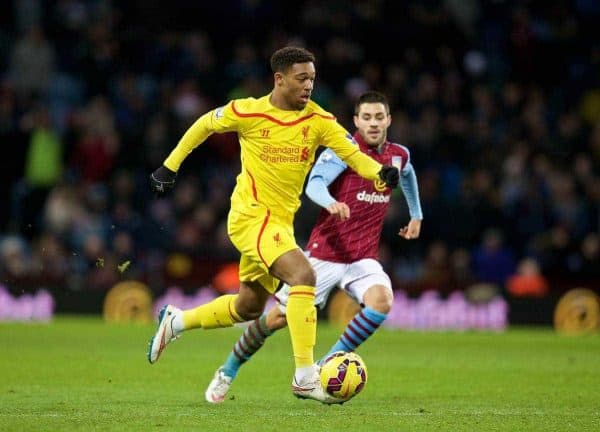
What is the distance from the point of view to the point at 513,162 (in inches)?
732

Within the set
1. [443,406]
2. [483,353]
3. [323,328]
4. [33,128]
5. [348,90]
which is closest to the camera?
Result: [443,406]

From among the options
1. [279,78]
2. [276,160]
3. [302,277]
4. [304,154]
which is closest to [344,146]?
[304,154]

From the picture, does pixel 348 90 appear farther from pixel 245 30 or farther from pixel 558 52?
pixel 558 52

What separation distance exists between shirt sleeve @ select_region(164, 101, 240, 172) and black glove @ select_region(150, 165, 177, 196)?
4 cm

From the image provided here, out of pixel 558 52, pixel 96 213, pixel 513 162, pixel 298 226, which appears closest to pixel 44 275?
pixel 96 213

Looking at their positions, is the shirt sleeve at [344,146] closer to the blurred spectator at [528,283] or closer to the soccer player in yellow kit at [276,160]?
the soccer player in yellow kit at [276,160]

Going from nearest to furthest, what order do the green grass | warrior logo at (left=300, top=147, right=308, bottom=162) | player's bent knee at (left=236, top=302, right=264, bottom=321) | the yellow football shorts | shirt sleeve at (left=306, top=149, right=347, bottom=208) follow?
the green grass
the yellow football shorts
warrior logo at (left=300, top=147, right=308, bottom=162)
player's bent knee at (left=236, top=302, right=264, bottom=321)
shirt sleeve at (left=306, top=149, right=347, bottom=208)

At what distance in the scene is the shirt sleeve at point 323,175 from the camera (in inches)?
360

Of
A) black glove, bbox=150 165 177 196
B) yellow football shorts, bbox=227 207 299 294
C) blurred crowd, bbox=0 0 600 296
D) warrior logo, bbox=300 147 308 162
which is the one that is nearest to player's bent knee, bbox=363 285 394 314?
yellow football shorts, bbox=227 207 299 294

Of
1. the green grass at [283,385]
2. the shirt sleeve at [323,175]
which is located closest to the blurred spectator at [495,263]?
the green grass at [283,385]

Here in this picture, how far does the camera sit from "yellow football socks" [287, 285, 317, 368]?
8047 millimetres

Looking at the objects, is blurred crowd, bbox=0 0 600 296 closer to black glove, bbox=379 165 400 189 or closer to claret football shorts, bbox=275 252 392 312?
claret football shorts, bbox=275 252 392 312

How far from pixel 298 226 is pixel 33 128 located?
405 centimetres

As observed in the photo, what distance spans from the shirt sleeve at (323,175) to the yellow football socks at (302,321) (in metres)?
1.16
